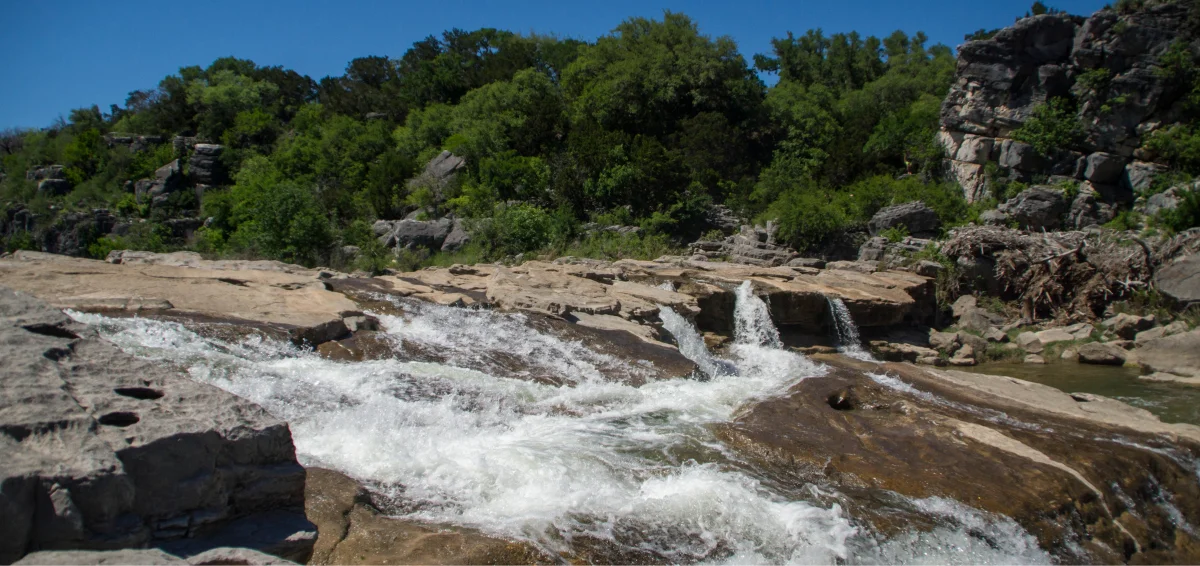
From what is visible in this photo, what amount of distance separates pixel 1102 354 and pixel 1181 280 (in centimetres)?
281

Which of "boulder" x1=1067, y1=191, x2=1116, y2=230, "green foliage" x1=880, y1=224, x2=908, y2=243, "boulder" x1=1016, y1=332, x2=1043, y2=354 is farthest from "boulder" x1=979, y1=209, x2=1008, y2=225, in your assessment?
"boulder" x1=1016, y1=332, x2=1043, y2=354

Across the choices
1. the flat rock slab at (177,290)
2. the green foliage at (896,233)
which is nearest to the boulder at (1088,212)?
the green foliage at (896,233)

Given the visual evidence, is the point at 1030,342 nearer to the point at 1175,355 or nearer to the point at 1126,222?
the point at 1175,355

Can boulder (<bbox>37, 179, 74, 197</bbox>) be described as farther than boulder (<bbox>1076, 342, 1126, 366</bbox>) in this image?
Yes

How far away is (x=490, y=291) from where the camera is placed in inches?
399

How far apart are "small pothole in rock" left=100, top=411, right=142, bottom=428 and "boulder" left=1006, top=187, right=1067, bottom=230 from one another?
19019mm

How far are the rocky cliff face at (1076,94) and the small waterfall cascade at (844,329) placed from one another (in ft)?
33.3

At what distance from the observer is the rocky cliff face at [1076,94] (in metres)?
18.3

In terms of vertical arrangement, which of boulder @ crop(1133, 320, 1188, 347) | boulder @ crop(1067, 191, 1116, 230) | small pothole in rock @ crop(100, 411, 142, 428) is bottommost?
boulder @ crop(1133, 320, 1188, 347)

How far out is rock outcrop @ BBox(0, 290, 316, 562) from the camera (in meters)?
2.63

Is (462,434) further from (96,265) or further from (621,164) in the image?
(621,164)

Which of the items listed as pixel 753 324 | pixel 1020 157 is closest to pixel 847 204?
pixel 1020 157

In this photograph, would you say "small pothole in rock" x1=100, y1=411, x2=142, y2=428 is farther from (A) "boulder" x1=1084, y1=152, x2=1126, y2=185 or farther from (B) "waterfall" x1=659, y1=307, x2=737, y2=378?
(A) "boulder" x1=1084, y1=152, x2=1126, y2=185

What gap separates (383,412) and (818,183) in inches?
763
